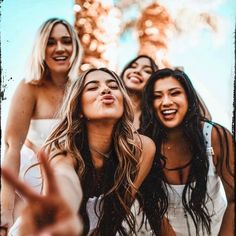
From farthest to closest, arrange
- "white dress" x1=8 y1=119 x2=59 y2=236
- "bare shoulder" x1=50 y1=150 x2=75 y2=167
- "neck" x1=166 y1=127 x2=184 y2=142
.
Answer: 1. "neck" x1=166 y1=127 x2=184 y2=142
2. "white dress" x1=8 y1=119 x2=59 y2=236
3. "bare shoulder" x1=50 y1=150 x2=75 y2=167

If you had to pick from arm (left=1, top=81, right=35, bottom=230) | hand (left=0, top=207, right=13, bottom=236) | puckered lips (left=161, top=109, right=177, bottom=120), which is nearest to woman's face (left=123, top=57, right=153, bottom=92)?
puckered lips (left=161, top=109, right=177, bottom=120)

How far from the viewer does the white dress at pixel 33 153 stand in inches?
70.1

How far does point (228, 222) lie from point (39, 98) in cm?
73

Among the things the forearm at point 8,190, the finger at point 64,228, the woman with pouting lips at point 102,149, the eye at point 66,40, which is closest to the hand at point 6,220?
the forearm at point 8,190

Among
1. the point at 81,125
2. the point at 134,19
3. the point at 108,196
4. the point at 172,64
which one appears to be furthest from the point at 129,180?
the point at 134,19

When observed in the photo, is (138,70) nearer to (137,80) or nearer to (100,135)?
(137,80)

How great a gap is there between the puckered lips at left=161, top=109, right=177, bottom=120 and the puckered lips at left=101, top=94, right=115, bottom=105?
0.19 meters

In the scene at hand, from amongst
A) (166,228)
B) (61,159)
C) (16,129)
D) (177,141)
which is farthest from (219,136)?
(16,129)

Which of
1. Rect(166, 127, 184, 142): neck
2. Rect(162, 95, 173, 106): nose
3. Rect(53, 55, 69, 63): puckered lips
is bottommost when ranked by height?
Rect(166, 127, 184, 142): neck

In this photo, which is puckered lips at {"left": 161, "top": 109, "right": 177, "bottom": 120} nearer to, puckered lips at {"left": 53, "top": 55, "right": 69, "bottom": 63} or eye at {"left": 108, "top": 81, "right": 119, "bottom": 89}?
eye at {"left": 108, "top": 81, "right": 119, "bottom": 89}

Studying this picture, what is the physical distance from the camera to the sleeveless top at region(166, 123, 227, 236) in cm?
187

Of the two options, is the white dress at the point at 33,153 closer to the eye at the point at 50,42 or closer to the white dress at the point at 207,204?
Result: the eye at the point at 50,42

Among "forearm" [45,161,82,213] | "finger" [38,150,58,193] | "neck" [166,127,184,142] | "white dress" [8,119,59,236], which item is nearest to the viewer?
"finger" [38,150,58,193]

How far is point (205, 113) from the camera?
1.90m
